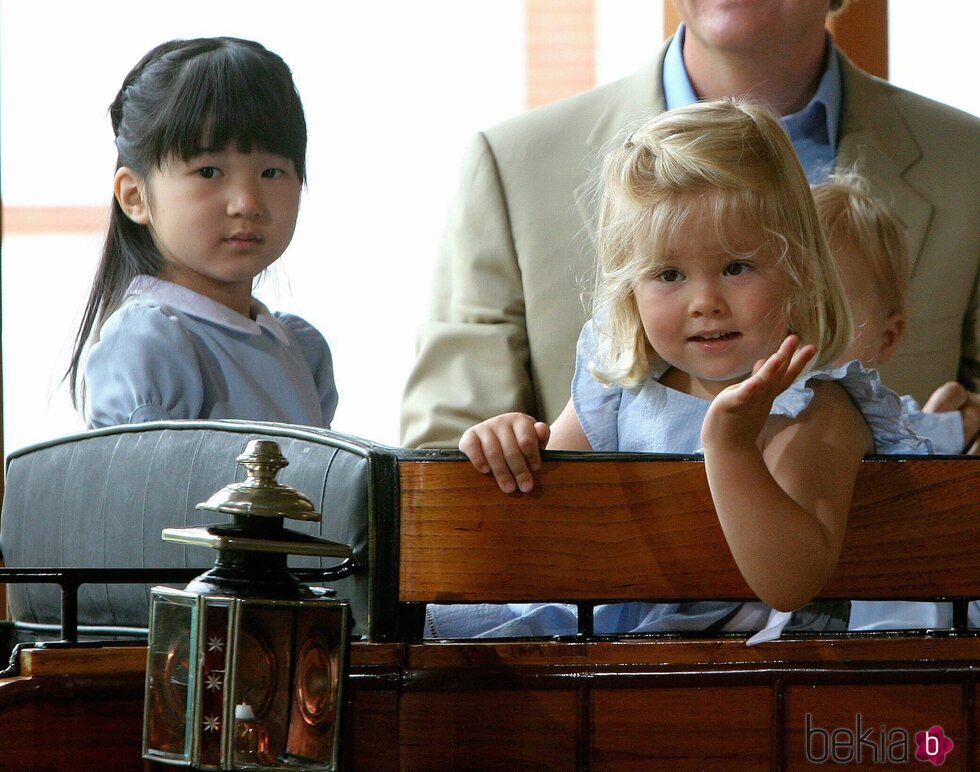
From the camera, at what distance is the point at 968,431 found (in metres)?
1.69

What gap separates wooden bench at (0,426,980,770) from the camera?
3.01 feet

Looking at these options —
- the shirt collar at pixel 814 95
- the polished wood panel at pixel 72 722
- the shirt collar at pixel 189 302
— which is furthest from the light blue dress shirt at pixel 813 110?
the polished wood panel at pixel 72 722

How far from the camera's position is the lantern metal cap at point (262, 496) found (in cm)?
81

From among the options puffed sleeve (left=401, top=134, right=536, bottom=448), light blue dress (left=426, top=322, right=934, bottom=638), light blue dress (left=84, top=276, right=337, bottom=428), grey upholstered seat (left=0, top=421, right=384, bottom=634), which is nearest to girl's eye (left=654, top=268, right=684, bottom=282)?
light blue dress (left=426, top=322, right=934, bottom=638)

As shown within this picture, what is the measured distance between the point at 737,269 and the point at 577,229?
2.50ft

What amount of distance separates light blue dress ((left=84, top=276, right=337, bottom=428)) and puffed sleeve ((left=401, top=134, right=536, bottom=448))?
1.08ft

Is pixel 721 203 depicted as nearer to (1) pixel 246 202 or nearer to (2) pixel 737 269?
(2) pixel 737 269

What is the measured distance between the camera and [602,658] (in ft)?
3.10

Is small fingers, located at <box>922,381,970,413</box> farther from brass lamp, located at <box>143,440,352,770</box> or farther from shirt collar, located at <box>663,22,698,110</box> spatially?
brass lamp, located at <box>143,440,352,770</box>

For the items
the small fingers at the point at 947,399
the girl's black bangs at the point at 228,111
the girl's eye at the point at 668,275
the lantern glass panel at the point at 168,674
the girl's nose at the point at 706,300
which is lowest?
the lantern glass panel at the point at 168,674

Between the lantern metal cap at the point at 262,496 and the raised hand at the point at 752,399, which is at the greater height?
the raised hand at the point at 752,399

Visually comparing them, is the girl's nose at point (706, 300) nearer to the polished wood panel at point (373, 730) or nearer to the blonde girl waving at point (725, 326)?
the blonde girl waving at point (725, 326)

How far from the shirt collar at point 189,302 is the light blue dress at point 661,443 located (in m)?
0.39

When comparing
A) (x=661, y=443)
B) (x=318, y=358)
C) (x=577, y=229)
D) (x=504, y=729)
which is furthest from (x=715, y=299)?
(x=577, y=229)
